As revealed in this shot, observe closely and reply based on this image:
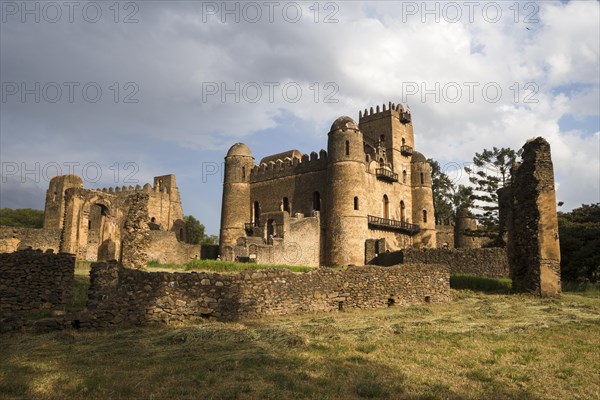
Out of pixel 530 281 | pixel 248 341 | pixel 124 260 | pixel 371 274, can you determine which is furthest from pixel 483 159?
pixel 248 341

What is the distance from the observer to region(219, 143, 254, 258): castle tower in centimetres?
4434

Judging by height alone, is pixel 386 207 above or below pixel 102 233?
above

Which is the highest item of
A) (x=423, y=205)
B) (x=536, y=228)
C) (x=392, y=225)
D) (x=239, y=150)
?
(x=239, y=150)

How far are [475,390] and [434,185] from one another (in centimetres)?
5209

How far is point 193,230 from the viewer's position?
66125mm

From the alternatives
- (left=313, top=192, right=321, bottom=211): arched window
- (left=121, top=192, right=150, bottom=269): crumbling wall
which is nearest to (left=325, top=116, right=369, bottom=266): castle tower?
(left=313, top=192, right=321, bottom=211): arched window

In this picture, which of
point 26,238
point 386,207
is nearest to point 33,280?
point 26,238

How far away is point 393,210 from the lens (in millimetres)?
44125

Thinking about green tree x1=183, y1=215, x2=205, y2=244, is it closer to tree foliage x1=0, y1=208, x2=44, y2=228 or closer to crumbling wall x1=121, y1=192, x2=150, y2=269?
tree foliage x1=0, y1=208, x2=44, y2=228

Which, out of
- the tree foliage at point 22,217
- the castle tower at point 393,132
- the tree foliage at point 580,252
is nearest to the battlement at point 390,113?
the castle tower at point 393,132

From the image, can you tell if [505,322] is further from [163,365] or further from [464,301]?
[163,365]

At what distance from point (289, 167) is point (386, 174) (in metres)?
8.63

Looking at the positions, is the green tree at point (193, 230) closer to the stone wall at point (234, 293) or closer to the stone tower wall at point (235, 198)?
the stone tower wall at point (235, 198)

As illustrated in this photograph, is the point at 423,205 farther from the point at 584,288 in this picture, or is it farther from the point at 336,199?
the point at 584,288
